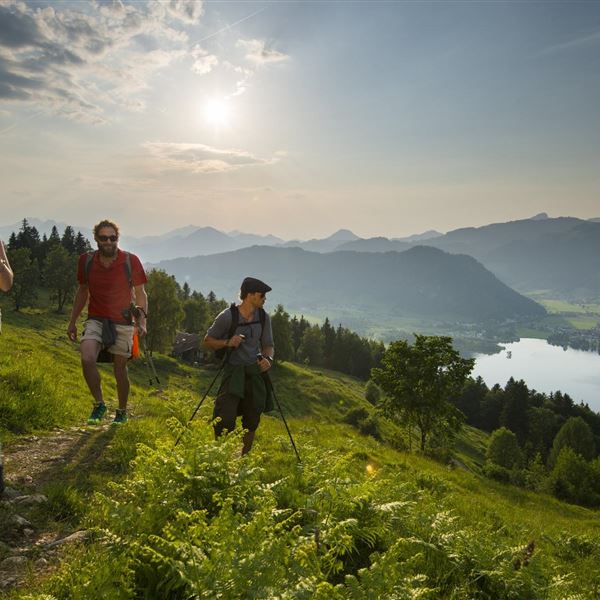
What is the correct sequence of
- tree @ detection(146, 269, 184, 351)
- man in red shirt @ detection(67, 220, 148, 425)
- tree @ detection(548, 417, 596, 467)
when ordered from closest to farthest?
1. man in red shirt @ detection(67, 220, 148, 425)
2. tree @ detection(146, 269, 184, 351)
3. tree @ detection(548, 417, 596, 467)

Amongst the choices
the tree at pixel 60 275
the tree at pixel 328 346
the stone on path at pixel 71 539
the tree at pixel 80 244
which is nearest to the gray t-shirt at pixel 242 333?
the stone on path at pixel 71 539

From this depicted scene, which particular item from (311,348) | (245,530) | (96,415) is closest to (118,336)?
(96,415)

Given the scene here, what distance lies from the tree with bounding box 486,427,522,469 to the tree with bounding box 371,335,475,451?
46726 mm

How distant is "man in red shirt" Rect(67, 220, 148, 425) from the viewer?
8.54 m

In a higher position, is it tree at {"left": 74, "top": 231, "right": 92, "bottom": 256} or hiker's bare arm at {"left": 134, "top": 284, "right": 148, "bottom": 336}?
tree at {"left": 74, "top": 231, "right": 92, "bottom": 256}

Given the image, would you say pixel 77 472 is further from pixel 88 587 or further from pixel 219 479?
pixel 88 587

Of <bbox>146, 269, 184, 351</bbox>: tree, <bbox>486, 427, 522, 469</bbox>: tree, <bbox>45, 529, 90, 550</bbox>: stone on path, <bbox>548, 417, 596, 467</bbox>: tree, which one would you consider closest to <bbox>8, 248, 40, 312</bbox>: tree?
<bbox>146, 269, 184, 351</bbox>: tree

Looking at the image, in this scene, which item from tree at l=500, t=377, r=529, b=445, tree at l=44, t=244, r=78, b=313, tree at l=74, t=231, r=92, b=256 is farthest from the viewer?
tree at l=74, t=231, r=92, b=256

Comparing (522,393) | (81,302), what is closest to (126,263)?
(81,302)

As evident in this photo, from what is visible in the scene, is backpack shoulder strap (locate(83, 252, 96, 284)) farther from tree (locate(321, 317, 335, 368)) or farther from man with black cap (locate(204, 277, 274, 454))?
tree (locate(321, 317, 335, 368))

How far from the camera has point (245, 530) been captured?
3602 mm

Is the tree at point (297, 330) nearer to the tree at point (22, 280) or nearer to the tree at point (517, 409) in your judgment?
the tree at point (517, 409)

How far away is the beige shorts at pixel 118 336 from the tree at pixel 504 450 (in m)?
78.8

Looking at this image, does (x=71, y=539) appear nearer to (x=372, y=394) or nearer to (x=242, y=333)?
(x=242, y=333)
